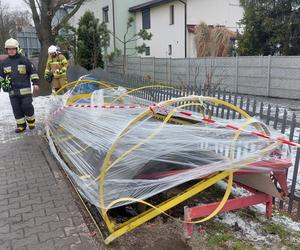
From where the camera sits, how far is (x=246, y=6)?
1517 cm

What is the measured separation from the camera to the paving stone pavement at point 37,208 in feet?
10.1

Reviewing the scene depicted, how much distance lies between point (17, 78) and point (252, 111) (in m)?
4.43

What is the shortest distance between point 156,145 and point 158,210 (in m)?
0.53

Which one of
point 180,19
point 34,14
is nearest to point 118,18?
point 180,19

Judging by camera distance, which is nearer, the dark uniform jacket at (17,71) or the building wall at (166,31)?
the dark uniform jacket at (17,71)

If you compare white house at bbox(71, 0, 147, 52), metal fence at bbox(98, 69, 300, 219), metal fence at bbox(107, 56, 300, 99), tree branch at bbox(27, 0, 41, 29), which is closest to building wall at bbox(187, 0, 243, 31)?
white house at bbox(71, 0, 147, 52)

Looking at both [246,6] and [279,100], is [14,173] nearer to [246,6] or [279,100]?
[279,100]

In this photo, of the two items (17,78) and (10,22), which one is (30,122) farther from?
(10,22)

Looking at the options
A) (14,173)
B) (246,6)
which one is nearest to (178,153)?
(14,173)

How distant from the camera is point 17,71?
6.68 metres

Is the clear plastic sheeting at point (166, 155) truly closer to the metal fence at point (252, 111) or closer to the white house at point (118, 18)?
the metal fence at point (252, 111)

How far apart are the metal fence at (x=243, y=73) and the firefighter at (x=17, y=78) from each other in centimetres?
426

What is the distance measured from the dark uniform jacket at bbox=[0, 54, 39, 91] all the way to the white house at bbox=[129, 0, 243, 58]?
56.1 ft

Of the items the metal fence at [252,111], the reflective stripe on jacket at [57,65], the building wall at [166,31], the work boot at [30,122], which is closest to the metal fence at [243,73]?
the metal fence at [252,111]
